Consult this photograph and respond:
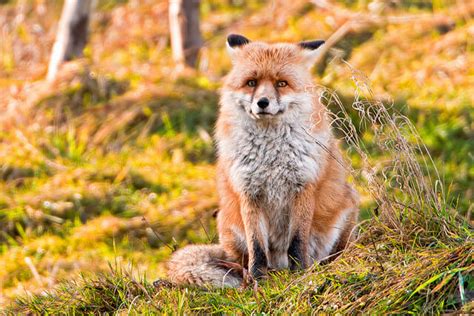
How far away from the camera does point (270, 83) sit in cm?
506

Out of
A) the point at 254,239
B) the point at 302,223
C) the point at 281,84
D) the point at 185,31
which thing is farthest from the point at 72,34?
the point at 302,223

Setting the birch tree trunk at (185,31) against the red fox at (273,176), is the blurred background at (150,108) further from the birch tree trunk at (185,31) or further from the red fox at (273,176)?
the red fox at (273,176)

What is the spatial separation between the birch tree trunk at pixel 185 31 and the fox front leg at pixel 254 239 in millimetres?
6205

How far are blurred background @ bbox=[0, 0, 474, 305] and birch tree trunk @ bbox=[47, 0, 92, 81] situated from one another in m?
0.02

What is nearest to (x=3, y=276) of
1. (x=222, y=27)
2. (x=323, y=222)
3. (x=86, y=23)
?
(x=323, y=222)

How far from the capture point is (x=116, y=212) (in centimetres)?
841

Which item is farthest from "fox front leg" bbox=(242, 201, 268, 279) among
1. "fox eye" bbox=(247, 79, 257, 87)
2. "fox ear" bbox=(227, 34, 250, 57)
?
"fox ear" bbox=(227, 34, 250, 57)

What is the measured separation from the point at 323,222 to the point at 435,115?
4517mm

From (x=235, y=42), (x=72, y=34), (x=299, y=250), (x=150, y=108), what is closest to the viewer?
(x=299, y=250)

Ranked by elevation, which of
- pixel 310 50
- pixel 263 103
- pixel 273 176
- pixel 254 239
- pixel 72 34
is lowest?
pixel 254 239

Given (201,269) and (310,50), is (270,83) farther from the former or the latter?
(201,269)

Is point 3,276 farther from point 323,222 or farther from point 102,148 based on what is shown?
point 323,222

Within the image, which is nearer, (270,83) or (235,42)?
(270,83)

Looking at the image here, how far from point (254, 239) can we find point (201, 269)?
40cm
